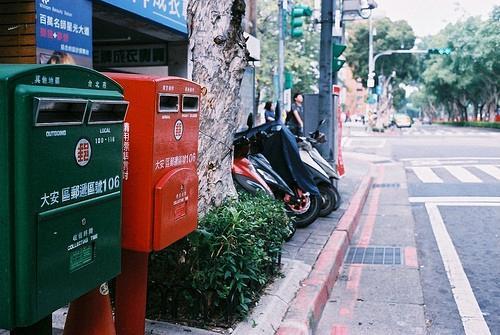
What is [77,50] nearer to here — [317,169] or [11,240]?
[317,169]

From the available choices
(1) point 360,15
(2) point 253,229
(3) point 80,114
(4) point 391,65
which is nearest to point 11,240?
(3) point 80,114

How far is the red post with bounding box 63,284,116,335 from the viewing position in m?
2.60

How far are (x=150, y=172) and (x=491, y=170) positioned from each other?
1350 centimetres

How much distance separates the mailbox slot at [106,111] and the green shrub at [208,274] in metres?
1.37

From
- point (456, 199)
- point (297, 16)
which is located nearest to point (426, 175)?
point (456, 199)

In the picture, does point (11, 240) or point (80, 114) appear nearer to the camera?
point (11, 240)

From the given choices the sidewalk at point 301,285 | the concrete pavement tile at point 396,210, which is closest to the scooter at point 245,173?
the sidewalk at point 301,285

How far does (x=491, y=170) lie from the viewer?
14.4 meters

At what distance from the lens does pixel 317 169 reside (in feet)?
25.3

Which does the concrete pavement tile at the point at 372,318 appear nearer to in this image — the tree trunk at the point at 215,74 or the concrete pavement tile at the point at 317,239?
the tree trunk at the point at 215,74

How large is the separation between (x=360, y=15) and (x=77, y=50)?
7439 mm

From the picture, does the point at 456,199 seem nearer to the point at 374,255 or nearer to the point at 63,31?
the point at 374,255

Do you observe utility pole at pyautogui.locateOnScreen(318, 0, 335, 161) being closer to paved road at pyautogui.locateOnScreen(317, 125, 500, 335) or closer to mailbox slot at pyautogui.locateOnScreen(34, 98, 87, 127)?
paved road at pyautogui.locateOnScreen(317, 125, 500, 335)

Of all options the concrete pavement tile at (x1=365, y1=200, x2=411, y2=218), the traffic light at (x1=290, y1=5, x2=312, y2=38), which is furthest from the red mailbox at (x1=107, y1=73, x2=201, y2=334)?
the traffic light at (x1=290, y1=5, x2=312, y2=38)
